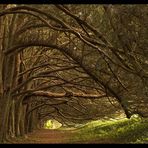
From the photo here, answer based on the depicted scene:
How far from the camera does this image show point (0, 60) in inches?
704

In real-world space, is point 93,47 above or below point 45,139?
above

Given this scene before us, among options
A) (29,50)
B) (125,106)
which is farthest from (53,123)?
(125,106)

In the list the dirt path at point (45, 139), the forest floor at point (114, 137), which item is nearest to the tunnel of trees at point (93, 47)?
the dirt path at point (45, 139)

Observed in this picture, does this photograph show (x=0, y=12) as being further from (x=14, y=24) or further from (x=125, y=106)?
(x=14, y=24)

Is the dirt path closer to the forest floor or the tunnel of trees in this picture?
the forest floor

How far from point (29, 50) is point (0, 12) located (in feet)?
39.5

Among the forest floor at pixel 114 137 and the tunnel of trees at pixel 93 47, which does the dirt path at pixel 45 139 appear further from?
the tunnel of trees at pixel 93 47

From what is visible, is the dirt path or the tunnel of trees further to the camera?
the dirt path

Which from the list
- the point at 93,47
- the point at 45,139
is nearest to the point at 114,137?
the point at 45,139

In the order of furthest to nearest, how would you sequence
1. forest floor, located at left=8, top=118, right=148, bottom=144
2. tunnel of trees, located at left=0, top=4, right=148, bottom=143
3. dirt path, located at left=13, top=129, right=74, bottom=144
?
dirt path, located at left=13, top=129, right=74, bottom=144 → forest floor, located at left=8, top=118, right=148, bottom=144 → tunnel of trees, located at left=0, top=4, right=148, bottom=143

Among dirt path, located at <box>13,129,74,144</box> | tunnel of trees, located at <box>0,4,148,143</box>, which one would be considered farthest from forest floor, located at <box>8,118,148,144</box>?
tunnel of trees, located at <box>0,4,148,143</box>

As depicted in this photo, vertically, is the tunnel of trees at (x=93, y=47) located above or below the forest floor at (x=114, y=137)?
above

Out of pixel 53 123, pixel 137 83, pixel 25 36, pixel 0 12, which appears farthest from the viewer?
pixel 53 123

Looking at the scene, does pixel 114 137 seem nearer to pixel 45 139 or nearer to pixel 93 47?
pixel 45 139
